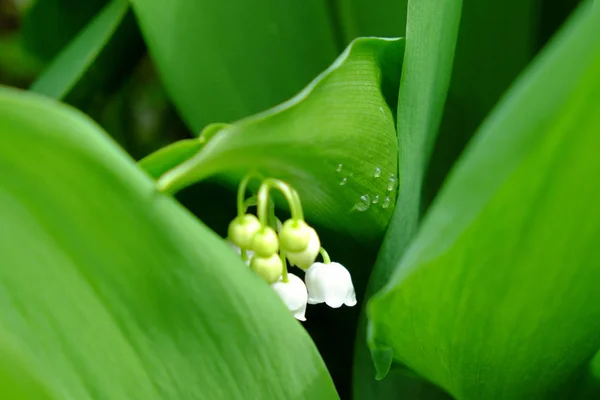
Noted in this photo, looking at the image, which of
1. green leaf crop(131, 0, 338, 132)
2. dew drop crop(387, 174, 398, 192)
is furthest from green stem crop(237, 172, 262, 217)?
green leaf crop(131, 0, 338, 132)

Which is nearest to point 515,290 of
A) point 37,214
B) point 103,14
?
point 37,214

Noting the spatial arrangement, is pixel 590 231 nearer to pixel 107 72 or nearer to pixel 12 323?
pixel 12 323

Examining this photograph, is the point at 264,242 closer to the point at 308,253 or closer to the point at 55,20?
the point at 308,253

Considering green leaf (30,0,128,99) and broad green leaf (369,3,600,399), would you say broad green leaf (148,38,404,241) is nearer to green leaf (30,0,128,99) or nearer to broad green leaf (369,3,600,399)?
broad green leaf (369,3,600,399)

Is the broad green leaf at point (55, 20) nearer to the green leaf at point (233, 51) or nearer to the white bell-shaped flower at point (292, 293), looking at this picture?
the green leaf at point (233, 51)

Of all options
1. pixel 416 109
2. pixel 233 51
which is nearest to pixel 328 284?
pixel 416 109
